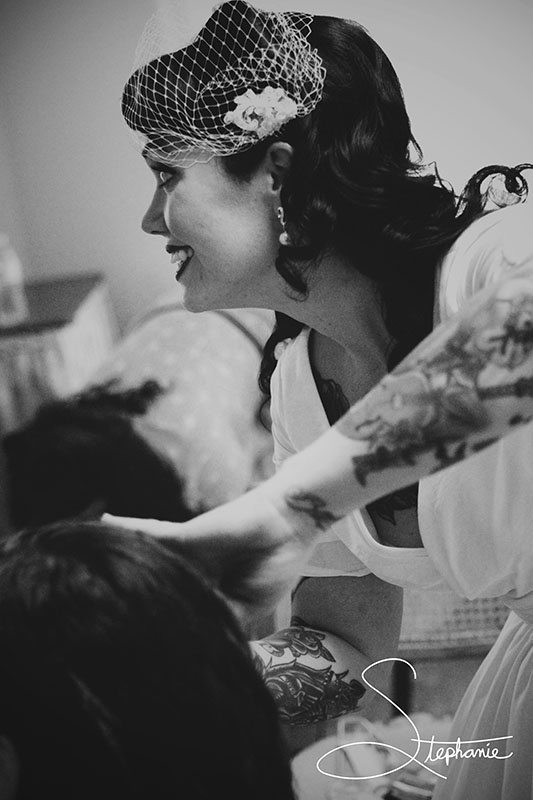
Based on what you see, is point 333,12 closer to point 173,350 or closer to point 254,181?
point 254,181

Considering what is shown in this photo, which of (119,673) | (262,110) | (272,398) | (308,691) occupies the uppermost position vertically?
(262,110)

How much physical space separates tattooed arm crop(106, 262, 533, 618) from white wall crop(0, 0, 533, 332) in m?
0.24

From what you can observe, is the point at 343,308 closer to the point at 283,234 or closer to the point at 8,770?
the point at 283,234

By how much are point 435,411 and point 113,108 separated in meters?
0.43

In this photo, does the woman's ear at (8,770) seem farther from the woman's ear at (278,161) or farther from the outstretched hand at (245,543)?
the woman's ear at (278,161)

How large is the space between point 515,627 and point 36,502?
0.52 meters

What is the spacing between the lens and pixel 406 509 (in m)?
0.84

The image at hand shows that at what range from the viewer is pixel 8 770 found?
690mm

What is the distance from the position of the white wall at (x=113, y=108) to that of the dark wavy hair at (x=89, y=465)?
0.59 ft

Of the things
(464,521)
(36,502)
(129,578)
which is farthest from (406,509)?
(36,502)

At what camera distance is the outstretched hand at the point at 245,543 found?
693 millimetres

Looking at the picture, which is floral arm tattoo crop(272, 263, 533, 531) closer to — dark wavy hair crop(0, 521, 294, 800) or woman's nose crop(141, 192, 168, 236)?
dark wavy hair crop(0, 521, 294, 800)

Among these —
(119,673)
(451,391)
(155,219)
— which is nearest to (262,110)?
(155,219)

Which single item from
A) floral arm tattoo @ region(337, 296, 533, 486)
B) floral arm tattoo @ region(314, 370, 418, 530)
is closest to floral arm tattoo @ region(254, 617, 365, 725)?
floral arm tattoo @ region(314, 370, 418, 530)
